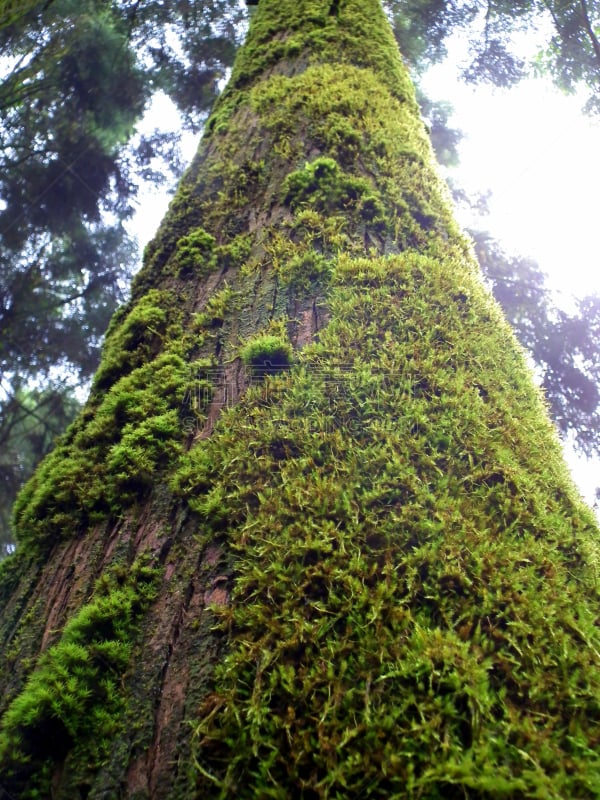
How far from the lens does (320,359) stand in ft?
4.65

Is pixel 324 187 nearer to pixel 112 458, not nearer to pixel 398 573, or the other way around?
pixel 112 458

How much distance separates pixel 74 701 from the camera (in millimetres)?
985

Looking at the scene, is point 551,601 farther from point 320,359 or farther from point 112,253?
point 112,253

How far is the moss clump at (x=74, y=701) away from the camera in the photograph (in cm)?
95

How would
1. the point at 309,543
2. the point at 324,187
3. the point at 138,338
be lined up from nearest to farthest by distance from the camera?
1. the point at 309,543
2. the point at 138,338
3. the point at 324,187

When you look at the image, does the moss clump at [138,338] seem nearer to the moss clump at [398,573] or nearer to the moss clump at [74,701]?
the moss clump at [398,573]

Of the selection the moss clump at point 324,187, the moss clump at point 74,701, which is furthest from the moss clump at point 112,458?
the moss clump at point 324,187

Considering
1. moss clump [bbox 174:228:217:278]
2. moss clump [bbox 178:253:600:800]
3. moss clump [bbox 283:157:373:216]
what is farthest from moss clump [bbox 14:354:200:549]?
moss clump [bbox 283:157:373:216]

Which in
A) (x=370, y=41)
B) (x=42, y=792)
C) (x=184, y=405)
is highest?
(x=370, y=41)

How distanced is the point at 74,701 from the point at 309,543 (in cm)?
55

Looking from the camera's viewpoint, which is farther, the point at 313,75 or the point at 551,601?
the point at 313,75

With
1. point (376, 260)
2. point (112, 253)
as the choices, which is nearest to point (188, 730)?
point (376, 260)

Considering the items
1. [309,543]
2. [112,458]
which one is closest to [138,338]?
[112,458]

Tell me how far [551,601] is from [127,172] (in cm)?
1072
